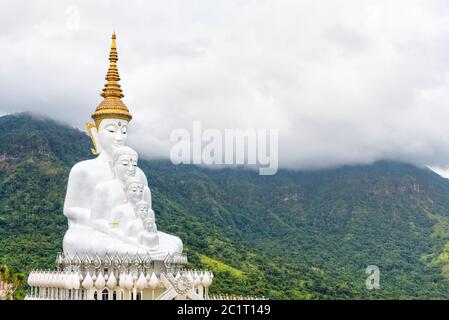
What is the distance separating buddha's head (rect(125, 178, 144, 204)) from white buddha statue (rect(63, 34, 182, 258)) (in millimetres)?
384

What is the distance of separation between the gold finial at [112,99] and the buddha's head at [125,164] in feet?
6.82

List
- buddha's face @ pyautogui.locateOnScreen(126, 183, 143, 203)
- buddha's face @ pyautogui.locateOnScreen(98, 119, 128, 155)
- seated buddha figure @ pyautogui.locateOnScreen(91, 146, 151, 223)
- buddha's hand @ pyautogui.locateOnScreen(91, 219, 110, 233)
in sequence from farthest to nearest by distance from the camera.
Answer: buddha's face @ pyautogui.locateOnScreen(98, 119, 128, 155) < seated buddha figure @ pyautogui.locateOnScreen(91, 146, 151, 223) < buddha's face @ pyautogui.locateOnScreen(126, 183, 143, 203) < buddha's hand @ pyautogui.locateOnScreen(91, 219, 110, 233)

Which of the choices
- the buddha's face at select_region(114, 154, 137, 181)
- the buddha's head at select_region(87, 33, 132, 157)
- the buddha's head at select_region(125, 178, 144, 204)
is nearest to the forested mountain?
the buddha's head at select_region(87, 33, 132, 157)

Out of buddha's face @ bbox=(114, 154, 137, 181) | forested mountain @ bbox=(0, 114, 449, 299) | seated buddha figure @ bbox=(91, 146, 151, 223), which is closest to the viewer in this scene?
seated buddha figure @ bbox=(91, 146, 151, 223)

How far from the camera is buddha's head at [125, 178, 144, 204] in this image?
29.4 meters

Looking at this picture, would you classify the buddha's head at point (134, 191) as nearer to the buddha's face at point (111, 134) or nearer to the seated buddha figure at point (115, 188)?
the seated buddha figure at point (115, 188)

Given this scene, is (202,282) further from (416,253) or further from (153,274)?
(416,253)

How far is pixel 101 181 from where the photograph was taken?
100 feet

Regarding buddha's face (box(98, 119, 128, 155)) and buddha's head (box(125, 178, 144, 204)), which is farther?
buddha's face (box(98, 119, 128, 155))

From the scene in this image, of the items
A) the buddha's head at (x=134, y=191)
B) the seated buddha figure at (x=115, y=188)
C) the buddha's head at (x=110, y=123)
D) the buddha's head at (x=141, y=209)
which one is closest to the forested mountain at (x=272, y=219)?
the buddha's head at (x=110, y=123)

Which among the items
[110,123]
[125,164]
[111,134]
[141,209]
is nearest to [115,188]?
[125,164]

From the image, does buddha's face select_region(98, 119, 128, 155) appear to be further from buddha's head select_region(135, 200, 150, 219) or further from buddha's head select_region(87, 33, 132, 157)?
buddha's head select_region(135, 200, 150, 219)

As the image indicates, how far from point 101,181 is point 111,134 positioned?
2.16 metres
